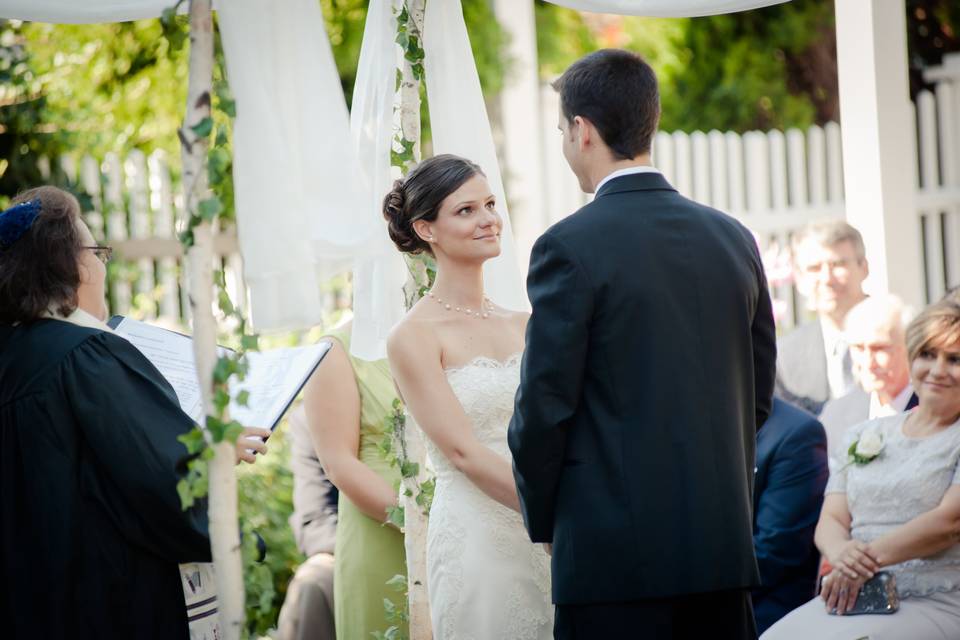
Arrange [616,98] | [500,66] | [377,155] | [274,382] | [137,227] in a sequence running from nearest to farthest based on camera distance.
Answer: [616,98] → [274,382] → [377,155] → [137,227] → [500,66]

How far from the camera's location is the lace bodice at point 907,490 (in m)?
3.85

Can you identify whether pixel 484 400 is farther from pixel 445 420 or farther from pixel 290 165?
pixel 290 165

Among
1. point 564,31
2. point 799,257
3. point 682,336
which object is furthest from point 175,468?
point 564,31

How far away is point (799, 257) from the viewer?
5836 millimetres

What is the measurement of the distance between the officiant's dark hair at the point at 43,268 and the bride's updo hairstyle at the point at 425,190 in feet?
3.09

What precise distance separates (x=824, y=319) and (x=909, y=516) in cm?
198

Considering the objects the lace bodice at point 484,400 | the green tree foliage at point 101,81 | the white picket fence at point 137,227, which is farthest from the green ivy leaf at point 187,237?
the green tree foliage at point 101,81

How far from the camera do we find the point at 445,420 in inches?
129

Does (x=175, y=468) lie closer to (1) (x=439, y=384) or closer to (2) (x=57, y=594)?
(2) (x=57, y=594)

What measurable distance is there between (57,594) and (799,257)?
13.3 ft

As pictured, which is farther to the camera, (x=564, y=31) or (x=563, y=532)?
(x=564, y=31)

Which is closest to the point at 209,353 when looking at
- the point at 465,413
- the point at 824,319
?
the point at 465,413

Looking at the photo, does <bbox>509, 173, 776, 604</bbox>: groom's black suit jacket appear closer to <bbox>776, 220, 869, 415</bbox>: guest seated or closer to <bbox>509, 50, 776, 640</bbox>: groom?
<bbox>509, 50, 776, 640</bbox>: groom

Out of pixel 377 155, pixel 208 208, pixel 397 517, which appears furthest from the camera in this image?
pixel 377 155
